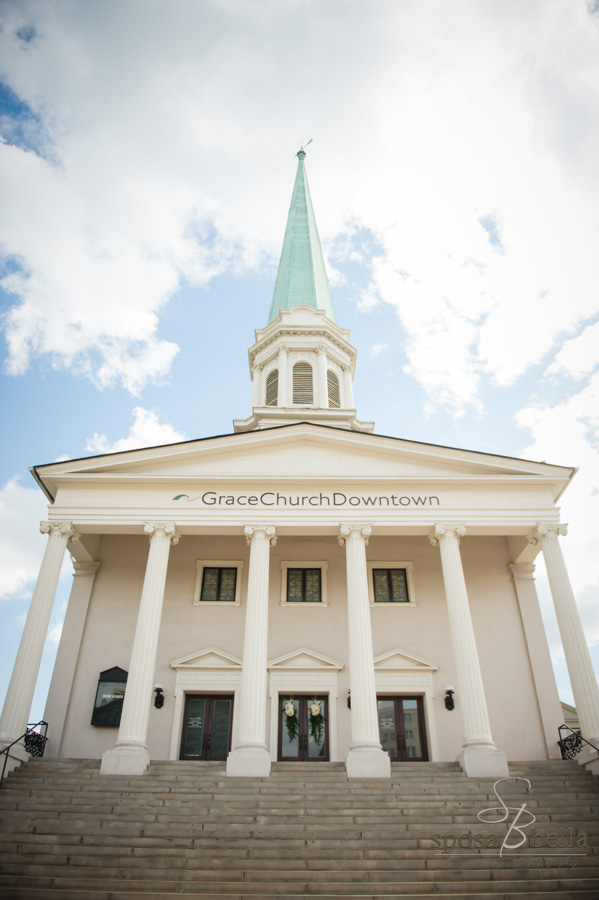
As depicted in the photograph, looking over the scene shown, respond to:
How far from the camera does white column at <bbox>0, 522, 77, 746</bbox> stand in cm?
A: 1691

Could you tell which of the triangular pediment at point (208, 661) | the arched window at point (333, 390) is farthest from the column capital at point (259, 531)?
the arched window at point (333, 390)

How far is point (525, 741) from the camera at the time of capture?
20359 mm

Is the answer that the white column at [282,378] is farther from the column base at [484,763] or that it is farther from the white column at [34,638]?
the column base at [484,763]

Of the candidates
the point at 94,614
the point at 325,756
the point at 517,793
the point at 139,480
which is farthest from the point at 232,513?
the point at 517,793

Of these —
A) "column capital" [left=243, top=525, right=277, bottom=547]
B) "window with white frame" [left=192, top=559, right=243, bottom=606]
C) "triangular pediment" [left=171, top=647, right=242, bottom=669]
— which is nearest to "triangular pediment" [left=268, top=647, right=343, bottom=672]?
"triangular pediment" [left=171, top=647, right=242, bottom=669]

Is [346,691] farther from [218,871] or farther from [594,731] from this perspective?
[218,871]

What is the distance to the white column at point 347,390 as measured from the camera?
30.9 m

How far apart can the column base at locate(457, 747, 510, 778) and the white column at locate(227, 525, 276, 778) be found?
16.8 feet

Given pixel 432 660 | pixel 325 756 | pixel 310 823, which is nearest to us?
pixel 310 823

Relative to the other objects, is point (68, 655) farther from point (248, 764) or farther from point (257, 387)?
point (257, 387)

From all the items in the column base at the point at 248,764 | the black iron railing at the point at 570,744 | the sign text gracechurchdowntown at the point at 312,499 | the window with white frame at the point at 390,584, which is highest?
the sign text gracechurchdowntown at the point at 312,499

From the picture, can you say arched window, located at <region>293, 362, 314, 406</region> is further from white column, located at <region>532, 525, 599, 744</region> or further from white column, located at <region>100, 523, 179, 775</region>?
white column, located at <region>532, 525, 599, 744</region>

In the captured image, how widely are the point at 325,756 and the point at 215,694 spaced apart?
4.11m

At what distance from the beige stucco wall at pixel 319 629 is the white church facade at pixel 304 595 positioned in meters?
0.06
